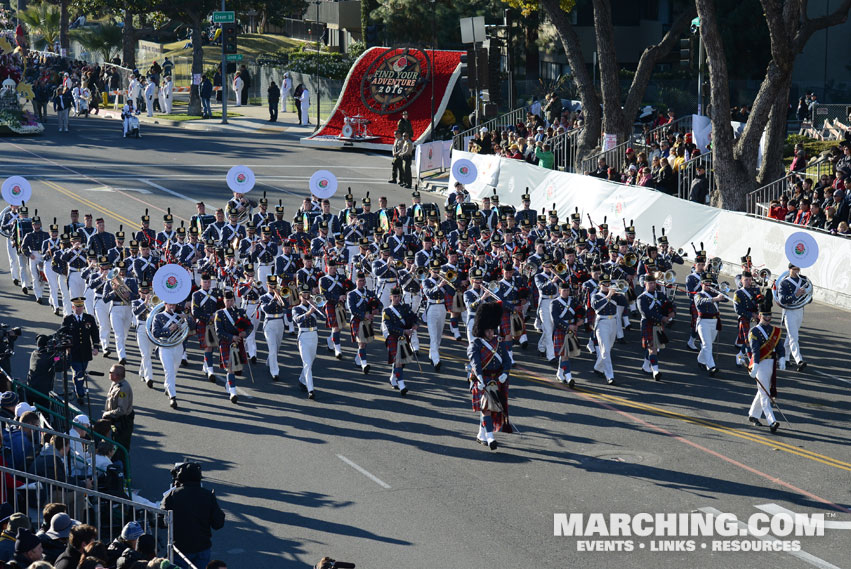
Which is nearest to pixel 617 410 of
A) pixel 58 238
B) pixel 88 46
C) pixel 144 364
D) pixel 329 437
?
pixel 329 437

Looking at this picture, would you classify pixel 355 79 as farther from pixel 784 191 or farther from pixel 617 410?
pixel 617 410

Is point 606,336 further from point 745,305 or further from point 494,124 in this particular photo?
point 494,124

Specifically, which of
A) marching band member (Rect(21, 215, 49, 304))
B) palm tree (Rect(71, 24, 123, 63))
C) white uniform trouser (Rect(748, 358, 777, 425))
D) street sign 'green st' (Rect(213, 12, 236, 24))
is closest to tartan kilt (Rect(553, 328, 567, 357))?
white uniform trouser (Rect(748, 358, 777, 425))

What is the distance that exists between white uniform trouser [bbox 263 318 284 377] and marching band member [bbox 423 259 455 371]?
2.64m

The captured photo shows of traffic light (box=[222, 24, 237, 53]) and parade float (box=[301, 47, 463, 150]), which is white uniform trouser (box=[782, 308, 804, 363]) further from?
traffic light (box=[222, 24, 237, 53])

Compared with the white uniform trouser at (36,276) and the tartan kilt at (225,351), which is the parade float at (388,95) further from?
the tartan kilt at (225,351)

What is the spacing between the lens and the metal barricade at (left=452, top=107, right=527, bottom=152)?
40938 millimetres

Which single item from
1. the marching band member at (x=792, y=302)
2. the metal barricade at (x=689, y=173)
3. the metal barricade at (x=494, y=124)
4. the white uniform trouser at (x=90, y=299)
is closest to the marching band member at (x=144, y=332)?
the white uniform trouser at (x=90, y=299)

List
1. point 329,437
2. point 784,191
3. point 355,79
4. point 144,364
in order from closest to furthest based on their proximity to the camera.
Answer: point 329,437
point 144,364
point 784,191
point 355,79

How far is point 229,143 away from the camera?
47562mm

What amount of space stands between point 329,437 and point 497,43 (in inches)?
857

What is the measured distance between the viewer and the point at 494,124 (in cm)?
4338

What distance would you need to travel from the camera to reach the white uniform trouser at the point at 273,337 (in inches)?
759

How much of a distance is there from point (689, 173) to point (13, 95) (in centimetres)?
3092
